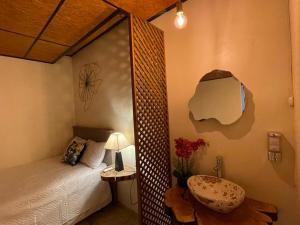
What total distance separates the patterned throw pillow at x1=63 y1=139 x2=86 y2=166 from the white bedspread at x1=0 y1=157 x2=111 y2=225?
9 centimetres

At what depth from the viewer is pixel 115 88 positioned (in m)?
2.59

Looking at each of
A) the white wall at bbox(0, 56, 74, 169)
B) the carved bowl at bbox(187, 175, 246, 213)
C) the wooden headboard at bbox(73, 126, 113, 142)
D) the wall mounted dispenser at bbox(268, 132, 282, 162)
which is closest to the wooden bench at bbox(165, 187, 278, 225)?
the carved bowl at bbox(187, 175, 246, 213)

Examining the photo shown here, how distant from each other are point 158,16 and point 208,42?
0.75m

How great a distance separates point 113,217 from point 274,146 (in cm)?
213

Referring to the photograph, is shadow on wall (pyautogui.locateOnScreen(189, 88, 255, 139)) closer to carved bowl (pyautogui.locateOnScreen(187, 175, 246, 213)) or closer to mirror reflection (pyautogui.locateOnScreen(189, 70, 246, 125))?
mirror reflection (pyautogui.locateOnScreen(189, 70, 246, 125))

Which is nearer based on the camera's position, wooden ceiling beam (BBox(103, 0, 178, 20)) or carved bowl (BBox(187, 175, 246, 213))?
carved bowl (BBox(187, 175, 246, 213))

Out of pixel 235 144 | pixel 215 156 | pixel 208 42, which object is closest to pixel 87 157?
pixel 215 156

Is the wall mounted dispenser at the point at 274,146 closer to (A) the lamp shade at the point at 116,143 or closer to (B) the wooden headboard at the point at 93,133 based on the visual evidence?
(A) the lamp shade at the point at 116,143

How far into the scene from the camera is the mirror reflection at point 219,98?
4.79 ft

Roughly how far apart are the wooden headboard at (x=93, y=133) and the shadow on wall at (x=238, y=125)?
150 cm

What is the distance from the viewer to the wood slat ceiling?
5.57ft

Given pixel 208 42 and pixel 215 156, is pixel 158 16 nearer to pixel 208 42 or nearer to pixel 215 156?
pixel 208 42

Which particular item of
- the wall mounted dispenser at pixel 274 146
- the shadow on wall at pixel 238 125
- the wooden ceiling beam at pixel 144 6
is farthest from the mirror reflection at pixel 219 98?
the wooden ceiling beam at pixel 144 6

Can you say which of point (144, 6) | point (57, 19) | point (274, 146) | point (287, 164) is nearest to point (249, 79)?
point (274, 146)
